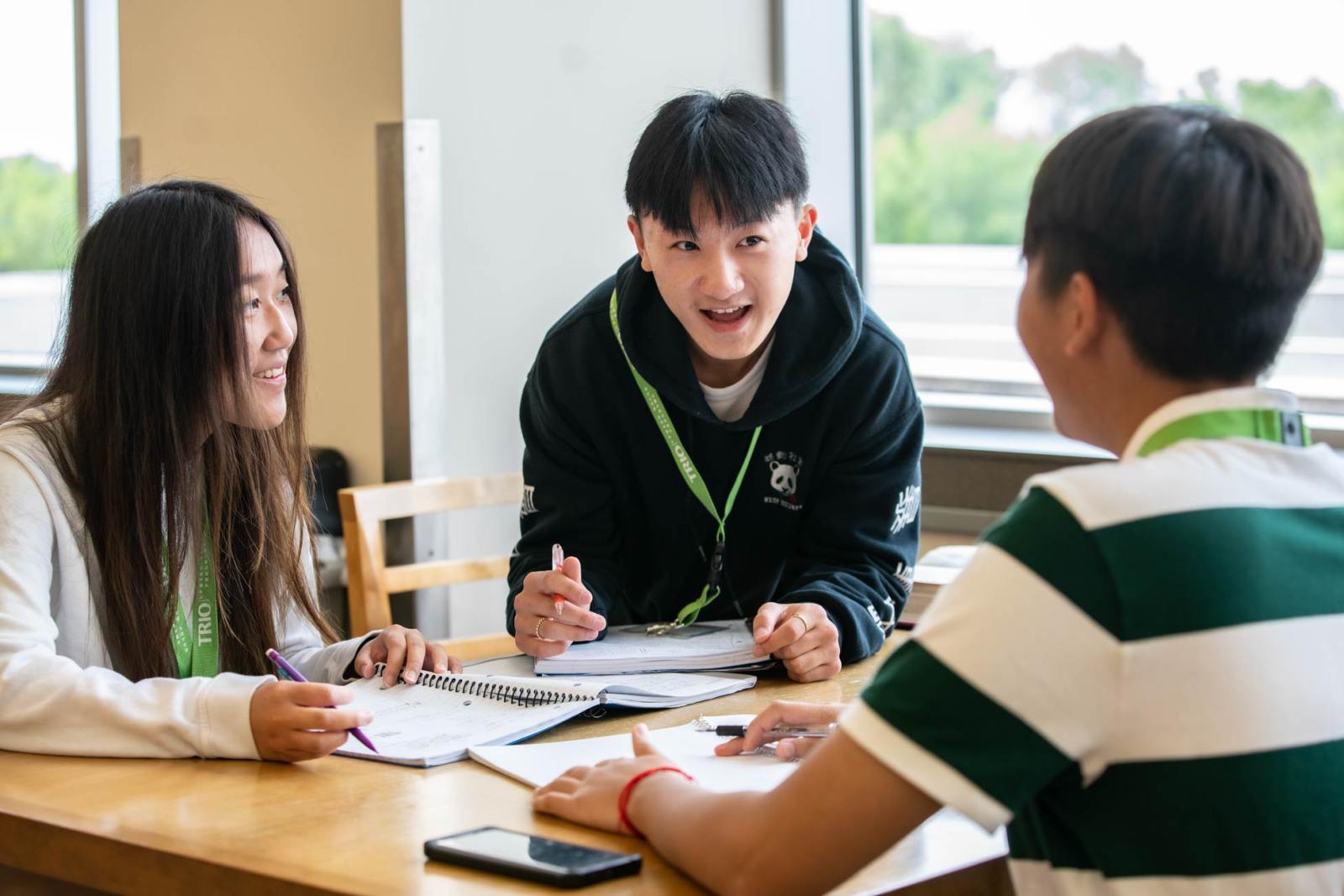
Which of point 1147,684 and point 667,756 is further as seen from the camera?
point 667,756

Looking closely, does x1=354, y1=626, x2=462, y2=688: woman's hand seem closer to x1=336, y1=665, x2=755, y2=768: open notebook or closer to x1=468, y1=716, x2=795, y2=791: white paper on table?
x1=336, y1=665, x2=755, y2=768: open notebook

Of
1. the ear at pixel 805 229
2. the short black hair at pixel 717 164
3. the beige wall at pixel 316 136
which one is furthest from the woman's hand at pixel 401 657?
the beige wall at pixel 316 136

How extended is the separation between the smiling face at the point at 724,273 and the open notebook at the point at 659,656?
36 cm

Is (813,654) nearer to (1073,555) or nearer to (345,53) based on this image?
(1073,555)

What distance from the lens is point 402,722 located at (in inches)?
57.0

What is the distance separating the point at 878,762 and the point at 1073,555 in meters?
0.17

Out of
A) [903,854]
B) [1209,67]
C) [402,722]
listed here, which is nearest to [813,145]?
[1209,67]

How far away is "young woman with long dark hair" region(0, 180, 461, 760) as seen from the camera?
4.39 ft

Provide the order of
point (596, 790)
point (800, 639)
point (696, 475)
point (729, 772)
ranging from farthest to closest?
point (696, 475), point (800, 639), point (729, 772), point (596, 790)

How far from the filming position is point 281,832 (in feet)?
3.71

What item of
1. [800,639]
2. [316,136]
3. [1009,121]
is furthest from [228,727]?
[1009,121]

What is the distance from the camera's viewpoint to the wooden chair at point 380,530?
7.97 ft

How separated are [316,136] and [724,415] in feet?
4.93

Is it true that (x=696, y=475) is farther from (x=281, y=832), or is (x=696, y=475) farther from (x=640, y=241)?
(x=281, y=832)
